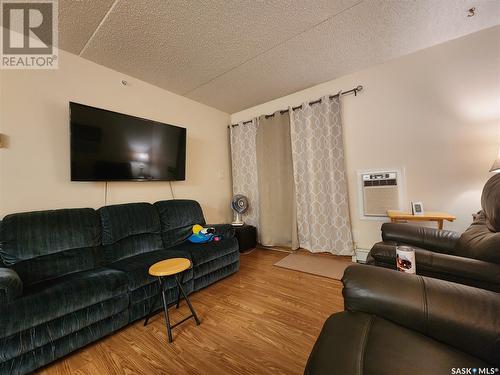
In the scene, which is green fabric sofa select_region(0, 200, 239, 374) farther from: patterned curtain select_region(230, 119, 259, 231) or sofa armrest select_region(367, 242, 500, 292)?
sofa armrest select_region(367, 242, 500, 292)

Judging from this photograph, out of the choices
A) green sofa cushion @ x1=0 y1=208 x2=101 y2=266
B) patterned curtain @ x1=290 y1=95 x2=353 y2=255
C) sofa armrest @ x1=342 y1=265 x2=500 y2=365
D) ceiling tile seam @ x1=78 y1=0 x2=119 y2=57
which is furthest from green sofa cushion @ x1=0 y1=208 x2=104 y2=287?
patterned curtain @ x1=290 y1=95 x2=353 y2=255

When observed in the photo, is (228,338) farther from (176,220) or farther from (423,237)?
(423,237)

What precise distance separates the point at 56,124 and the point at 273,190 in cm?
284

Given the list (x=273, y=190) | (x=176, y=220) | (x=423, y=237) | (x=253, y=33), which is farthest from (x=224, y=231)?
(x=253, y=33)

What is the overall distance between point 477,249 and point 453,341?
69 cm

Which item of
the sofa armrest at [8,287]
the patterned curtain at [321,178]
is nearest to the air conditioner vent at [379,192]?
the patterned curtain at [321,178]

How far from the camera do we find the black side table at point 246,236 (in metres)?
3.22

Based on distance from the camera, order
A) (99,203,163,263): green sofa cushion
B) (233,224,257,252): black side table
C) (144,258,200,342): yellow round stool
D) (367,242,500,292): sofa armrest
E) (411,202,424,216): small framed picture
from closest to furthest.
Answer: (367,242,500,292): sofa armrest, (144,258,200,342): yellow round stool, (99,203,163,263): green sofa cushion, (411,202,424,216): small framed picture, (233,224,257,252): black side table

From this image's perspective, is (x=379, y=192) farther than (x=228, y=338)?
Yes

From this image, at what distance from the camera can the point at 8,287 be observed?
115cm

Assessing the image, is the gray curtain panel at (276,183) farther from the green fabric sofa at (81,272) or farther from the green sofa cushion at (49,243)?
the green sofa cushion at (49,243)

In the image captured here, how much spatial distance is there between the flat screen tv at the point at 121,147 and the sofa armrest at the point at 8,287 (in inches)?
40.6

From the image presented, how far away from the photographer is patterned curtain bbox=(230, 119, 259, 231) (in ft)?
12.0

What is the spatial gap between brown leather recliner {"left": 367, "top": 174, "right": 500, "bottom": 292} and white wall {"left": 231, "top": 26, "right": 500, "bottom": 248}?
100cm
